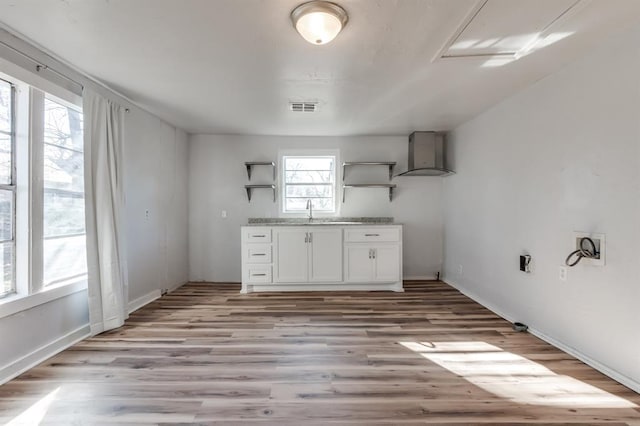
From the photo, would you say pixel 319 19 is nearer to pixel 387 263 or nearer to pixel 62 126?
pixel 62 126

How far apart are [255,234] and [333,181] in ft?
4.80

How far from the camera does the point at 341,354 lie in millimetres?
2209

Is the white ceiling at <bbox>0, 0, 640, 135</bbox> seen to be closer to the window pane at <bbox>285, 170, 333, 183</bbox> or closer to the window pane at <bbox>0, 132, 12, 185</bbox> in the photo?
the window pane at <bbox>0, 132, 12, 185</bbox>

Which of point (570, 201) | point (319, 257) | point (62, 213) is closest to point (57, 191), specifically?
point (62, 213)

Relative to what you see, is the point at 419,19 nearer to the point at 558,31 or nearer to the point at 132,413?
the point at 558,31

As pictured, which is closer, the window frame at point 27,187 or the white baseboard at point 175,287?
the window frame at point 27,187

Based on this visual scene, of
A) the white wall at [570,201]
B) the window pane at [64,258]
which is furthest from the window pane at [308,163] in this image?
the window pane at [64,258]

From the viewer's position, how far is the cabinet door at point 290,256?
387cm

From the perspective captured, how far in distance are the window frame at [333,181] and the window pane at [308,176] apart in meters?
0.08

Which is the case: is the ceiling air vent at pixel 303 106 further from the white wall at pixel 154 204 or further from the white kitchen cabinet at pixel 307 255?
the white wall at pixel 154 204

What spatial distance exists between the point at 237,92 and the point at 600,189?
300 cm

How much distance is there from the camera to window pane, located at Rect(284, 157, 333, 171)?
14.6 feet

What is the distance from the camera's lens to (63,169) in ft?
7.72

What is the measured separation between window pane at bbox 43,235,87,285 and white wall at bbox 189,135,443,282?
1.86 m
